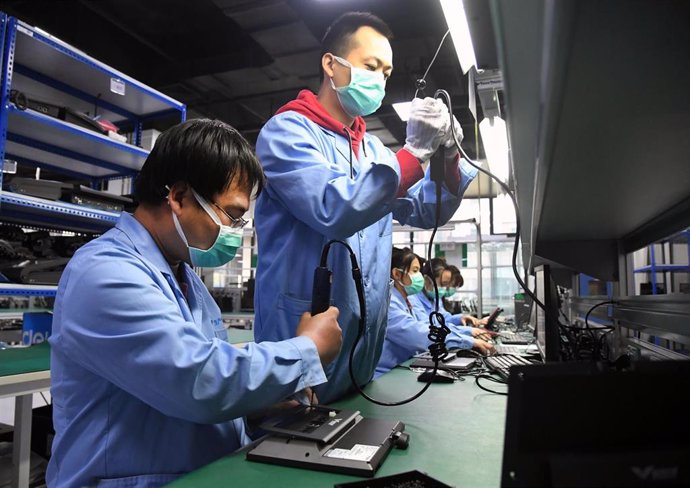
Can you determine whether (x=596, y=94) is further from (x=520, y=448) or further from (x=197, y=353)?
(x=197, y=353)

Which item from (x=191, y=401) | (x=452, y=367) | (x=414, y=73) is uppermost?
(x=414, y=73)

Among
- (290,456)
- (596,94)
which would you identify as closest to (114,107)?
(290,456)

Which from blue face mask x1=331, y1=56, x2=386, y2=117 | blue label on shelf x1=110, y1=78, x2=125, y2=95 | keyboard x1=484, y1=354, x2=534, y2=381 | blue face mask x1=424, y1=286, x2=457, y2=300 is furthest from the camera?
blue face mask x1=424, y1=286, x2=457, y2=300

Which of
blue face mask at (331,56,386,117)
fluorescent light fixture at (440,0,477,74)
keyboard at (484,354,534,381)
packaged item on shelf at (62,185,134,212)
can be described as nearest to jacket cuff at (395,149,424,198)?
fluorescent light fixture at (440,0,477,74)

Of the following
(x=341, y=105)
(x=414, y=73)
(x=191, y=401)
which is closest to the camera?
(x=191, y=401)

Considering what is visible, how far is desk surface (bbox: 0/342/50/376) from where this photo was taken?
5.35 feet

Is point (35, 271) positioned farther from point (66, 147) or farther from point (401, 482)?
A: point (401, 482)

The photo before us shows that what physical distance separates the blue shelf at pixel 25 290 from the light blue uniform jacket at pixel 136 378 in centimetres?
157

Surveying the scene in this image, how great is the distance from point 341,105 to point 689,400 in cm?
124

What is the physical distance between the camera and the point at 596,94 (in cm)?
47

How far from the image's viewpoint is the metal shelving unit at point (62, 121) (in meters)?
2.11

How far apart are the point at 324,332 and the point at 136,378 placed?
0.37 meters

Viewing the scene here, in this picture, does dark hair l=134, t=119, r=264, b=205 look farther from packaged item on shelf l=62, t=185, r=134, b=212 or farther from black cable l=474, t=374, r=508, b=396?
packaged item on shelf l=62, t=185, r=134, b=212

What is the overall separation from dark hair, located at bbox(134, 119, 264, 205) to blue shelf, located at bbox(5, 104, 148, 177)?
1.61 m
